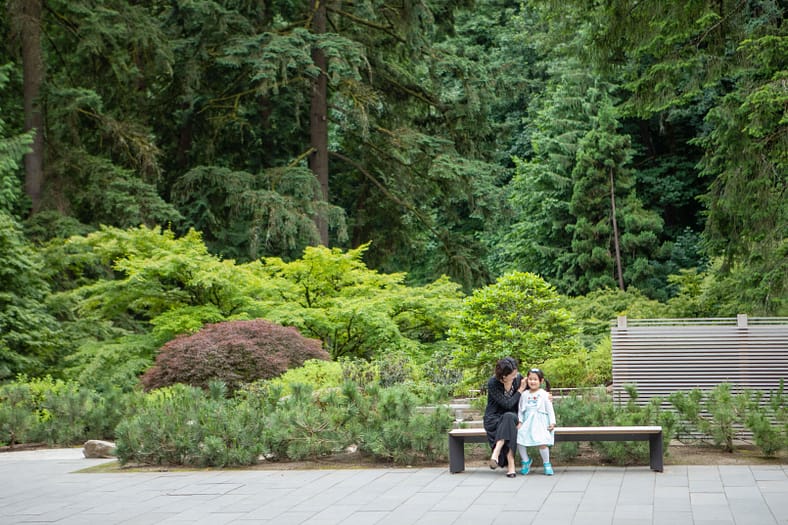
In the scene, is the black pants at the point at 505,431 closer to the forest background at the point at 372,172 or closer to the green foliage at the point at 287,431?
the green foliage at the point at 287,431

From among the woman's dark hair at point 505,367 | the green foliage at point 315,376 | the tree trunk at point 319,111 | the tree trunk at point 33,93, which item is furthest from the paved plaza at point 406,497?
the tree trunk at point 319,111

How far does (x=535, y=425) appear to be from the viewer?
33.9ft

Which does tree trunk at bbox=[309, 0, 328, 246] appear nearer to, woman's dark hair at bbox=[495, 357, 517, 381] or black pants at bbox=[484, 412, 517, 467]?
woman's dark hair at bbox=[495, 357, 517, 381]

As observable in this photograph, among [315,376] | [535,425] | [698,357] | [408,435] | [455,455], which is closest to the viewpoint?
[535,425]

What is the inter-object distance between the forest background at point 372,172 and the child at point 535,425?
4620 millimetres

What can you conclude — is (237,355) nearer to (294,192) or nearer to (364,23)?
(294,192)

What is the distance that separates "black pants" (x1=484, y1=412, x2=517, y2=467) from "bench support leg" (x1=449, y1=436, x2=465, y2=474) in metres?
→ 0.38

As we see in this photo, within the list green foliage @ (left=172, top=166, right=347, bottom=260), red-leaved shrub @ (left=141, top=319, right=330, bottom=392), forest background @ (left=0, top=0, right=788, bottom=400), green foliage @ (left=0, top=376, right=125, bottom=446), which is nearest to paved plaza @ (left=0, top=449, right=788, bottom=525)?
green foliage @ (left=0, top=376, right=125, bottom=446)

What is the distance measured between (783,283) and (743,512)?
28.8ft

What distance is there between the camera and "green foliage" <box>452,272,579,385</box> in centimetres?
1523

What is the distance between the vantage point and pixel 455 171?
27.5 metres

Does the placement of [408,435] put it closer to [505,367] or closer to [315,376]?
[505,367]

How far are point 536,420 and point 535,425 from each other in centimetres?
6

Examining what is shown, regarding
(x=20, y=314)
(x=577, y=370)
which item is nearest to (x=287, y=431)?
(x=577, y=370)
